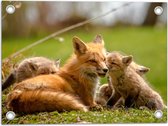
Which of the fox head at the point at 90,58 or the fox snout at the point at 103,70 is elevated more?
the fox head at the point at 90,58

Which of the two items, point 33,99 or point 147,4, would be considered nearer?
point 33,99

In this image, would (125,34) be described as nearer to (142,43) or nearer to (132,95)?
(142,43)

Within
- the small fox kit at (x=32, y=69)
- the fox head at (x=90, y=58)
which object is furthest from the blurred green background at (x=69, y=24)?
the fox head at (x=90, y=58)

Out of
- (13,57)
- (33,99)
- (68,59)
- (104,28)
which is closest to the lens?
(33,99)

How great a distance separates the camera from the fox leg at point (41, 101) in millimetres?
4629

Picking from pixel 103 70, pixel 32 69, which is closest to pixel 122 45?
pixel 32 69

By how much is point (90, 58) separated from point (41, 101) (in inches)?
18.2

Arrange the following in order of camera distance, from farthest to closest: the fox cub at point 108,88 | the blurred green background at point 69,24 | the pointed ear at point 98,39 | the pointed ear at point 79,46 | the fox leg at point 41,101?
1. the blurred green background at point 69,24
2. the fox cub at point 108,88
3. the pointed ear at point 98,39
4. the pointed ear at point 79,46
5. the fox leg at point 41,101

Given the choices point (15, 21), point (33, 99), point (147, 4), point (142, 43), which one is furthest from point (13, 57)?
point (142, 43)

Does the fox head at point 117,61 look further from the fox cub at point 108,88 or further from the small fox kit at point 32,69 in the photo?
the small fox kit at point 32,69

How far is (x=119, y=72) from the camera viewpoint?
5.00 meters

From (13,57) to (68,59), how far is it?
54 centimetres

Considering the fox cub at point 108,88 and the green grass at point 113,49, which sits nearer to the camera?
the green grass at point 113,49

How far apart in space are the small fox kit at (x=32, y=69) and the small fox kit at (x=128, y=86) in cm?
45
